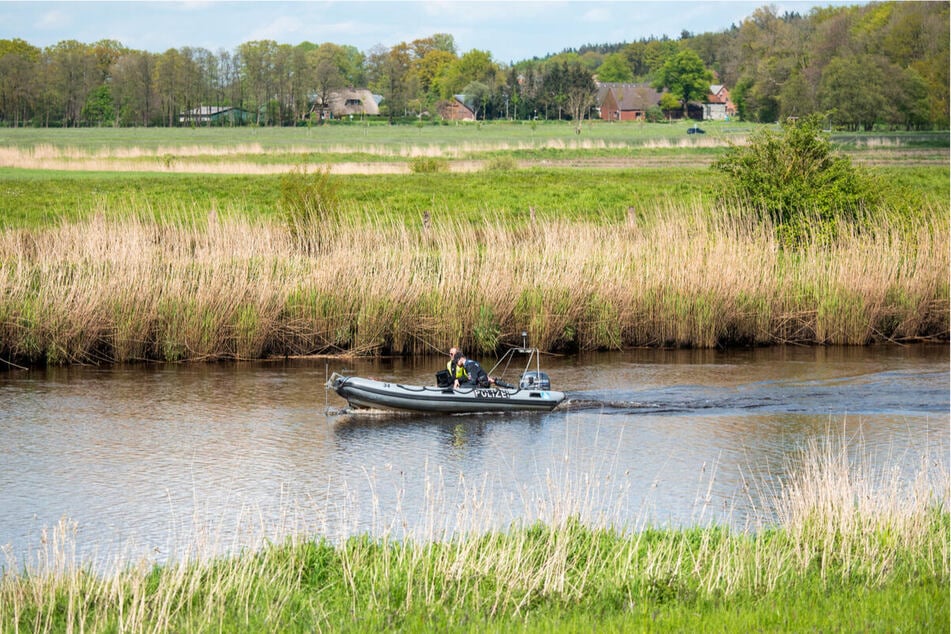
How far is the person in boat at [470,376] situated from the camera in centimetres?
2186

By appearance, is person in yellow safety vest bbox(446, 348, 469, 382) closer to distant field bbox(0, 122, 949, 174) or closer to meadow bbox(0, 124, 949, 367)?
meadow bbox(0, 124, 949, 367)

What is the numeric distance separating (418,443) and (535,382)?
2.97 metres

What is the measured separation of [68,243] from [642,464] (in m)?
14.7

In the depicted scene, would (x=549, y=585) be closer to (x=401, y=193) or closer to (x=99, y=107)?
(x=401, y=193)

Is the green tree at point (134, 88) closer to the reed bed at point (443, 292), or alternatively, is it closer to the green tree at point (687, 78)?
the green tree at point (687, 78)

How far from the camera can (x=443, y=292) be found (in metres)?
25.7

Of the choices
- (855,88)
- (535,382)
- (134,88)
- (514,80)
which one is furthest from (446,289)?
(514,80)

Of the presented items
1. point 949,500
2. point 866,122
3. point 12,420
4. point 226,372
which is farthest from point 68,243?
point 866,122

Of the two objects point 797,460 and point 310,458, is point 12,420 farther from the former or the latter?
point 797,460

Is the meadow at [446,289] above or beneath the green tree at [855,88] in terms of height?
beneath

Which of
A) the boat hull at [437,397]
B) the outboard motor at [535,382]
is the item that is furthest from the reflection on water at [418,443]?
the outboard motor at [535,382]

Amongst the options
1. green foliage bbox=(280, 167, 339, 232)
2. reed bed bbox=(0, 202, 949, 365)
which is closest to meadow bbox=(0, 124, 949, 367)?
reed bed bbox=(0, 202, 949, 365)

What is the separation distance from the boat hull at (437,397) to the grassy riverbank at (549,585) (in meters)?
9.79

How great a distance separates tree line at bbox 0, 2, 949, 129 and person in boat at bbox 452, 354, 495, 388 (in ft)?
248
